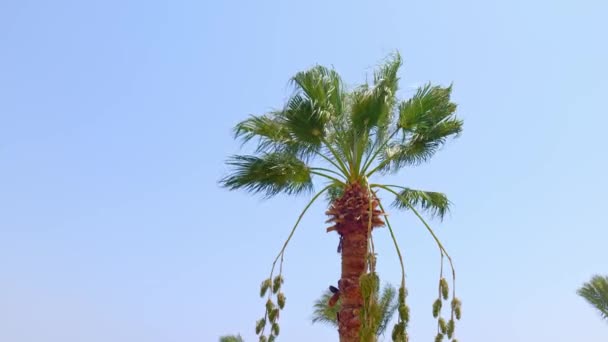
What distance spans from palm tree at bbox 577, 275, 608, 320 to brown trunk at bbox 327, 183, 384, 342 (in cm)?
1151

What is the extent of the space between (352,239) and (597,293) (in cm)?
1193

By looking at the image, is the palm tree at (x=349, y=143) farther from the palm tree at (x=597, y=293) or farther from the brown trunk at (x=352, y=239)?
the palm tree at (x=597, y=293)

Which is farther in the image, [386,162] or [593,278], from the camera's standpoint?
[593,278]

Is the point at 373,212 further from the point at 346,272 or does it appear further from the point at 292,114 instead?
the point at 292,114

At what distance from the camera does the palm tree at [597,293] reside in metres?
19.6

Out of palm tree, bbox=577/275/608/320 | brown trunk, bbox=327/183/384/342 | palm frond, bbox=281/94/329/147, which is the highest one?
palm tree, bbox=577/275/608/320

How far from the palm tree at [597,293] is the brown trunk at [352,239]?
11510 millimetres

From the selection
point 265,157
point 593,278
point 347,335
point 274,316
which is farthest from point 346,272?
point 593,278

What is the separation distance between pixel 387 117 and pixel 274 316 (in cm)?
367

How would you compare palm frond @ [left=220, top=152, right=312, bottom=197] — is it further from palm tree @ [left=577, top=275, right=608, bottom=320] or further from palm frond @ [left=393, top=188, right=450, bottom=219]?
palm tree @ [left=577, top=275, right=608, bottom=320]

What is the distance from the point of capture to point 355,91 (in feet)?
36.5

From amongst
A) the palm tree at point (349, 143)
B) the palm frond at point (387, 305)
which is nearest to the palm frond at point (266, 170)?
the palm tree at point (349, 143)

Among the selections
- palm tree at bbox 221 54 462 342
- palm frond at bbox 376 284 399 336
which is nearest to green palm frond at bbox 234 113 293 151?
palm tree at bbox 221 54 462 342

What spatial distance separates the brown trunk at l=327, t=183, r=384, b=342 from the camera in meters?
10.4
